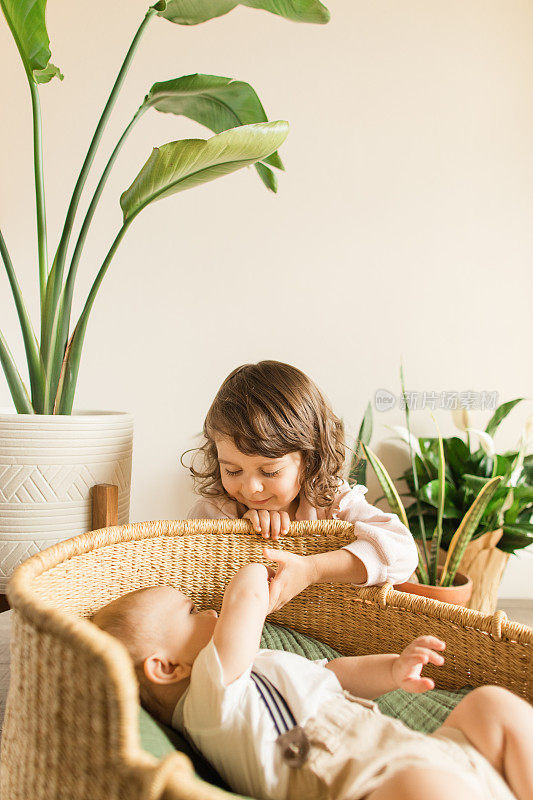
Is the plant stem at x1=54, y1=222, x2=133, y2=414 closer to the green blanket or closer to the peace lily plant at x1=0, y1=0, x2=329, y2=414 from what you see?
the peace lily plant at x1=0, y1=0, x2=329, y2=414

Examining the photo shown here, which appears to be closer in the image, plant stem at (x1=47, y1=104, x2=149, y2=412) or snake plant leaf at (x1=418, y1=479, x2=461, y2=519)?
plant stem at (x1=47, y1=104, x2=149, y2=412)

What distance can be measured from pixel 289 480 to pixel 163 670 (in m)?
0.45

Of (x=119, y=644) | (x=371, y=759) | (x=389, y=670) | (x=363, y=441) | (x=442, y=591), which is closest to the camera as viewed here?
(x=119, y=644)

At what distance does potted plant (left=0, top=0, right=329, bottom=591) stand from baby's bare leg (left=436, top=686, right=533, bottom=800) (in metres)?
0.77

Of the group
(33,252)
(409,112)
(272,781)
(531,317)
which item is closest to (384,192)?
(409,112)

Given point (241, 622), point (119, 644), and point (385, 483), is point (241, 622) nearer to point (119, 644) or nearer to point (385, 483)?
point (119, 644)

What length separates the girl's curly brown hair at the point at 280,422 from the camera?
3.75 feet

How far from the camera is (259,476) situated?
1162mm

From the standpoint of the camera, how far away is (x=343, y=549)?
1116 mm

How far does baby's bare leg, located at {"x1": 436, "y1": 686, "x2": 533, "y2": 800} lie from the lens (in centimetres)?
71

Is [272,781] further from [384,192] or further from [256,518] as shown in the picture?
[384,192]

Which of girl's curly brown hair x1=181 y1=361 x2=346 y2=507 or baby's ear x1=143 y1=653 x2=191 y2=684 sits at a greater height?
girl's curly brown hair x1=181 y1=361 x2=346 y2=507

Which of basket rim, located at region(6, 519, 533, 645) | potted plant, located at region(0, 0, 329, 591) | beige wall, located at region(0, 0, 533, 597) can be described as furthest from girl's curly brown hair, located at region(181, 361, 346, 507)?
beige wall, located at region(0, 0, 533, 597)

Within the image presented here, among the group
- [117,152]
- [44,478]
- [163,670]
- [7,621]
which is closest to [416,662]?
[163,670]
